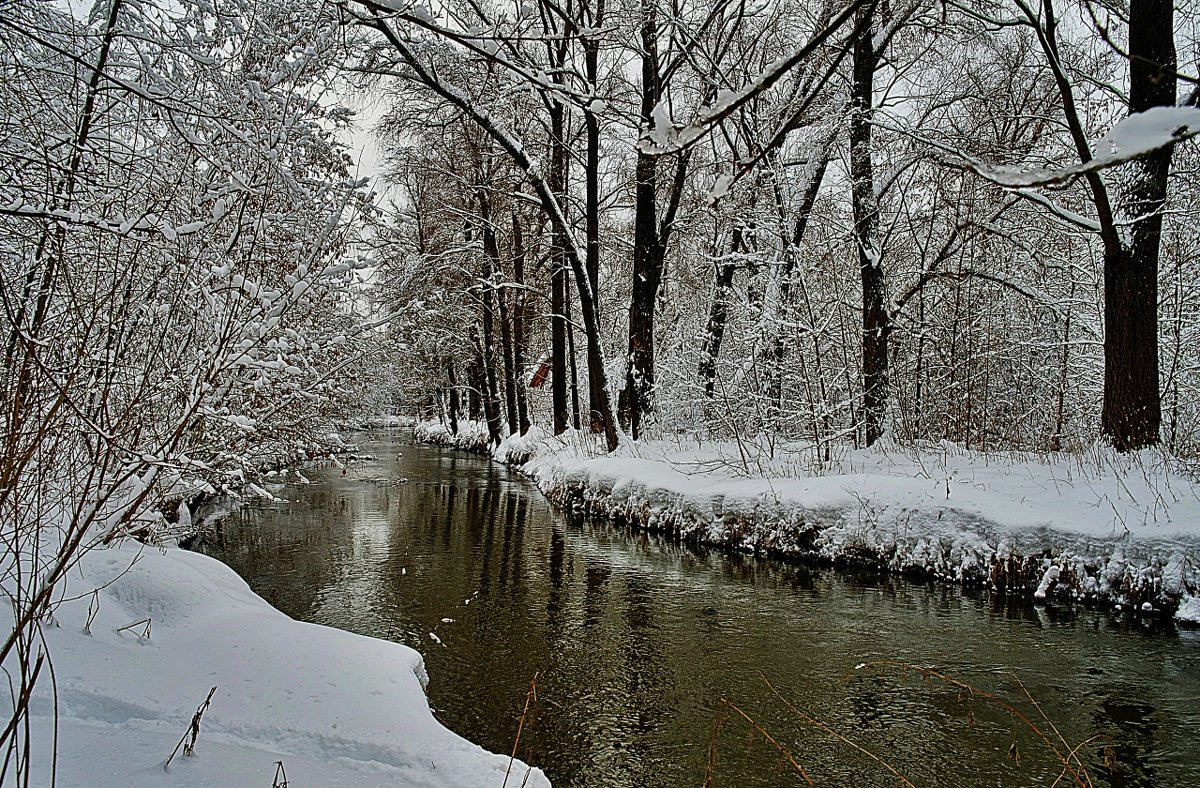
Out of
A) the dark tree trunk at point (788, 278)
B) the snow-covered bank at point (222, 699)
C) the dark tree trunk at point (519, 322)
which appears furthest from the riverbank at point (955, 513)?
the dark tree trunk at point (519, 322)

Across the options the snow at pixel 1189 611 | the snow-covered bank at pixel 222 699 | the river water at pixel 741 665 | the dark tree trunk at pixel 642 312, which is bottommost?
the river water at pixel 741 665

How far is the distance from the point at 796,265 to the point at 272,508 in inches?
400

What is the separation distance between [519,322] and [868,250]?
13.5 metres

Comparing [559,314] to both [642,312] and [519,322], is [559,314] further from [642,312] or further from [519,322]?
[642,312]

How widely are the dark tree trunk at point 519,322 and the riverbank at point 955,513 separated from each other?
→ 11450 millimetres

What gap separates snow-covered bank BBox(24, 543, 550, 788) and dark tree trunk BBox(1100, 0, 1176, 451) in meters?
7.88

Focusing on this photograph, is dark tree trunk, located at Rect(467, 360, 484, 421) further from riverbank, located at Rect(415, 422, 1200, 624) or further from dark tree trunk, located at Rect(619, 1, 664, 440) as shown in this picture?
riverbank, located at Rect(415, 422, 1200, 624)

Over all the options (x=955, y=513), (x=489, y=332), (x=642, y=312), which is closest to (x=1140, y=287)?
(x=955, y=513)

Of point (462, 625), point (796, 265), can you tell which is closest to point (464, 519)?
point (462, 625)

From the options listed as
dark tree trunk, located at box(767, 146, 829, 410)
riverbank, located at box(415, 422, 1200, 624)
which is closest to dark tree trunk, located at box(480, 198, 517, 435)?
dark tree trunk, located at box(767, 146, 829, 410)

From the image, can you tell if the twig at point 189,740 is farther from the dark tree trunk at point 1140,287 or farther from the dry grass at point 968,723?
the dark tree trunk at point 1140,287

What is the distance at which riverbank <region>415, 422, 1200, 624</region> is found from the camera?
6.97m

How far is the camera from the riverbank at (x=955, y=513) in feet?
22.9

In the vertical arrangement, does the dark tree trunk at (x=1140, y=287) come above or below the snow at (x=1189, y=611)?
above
